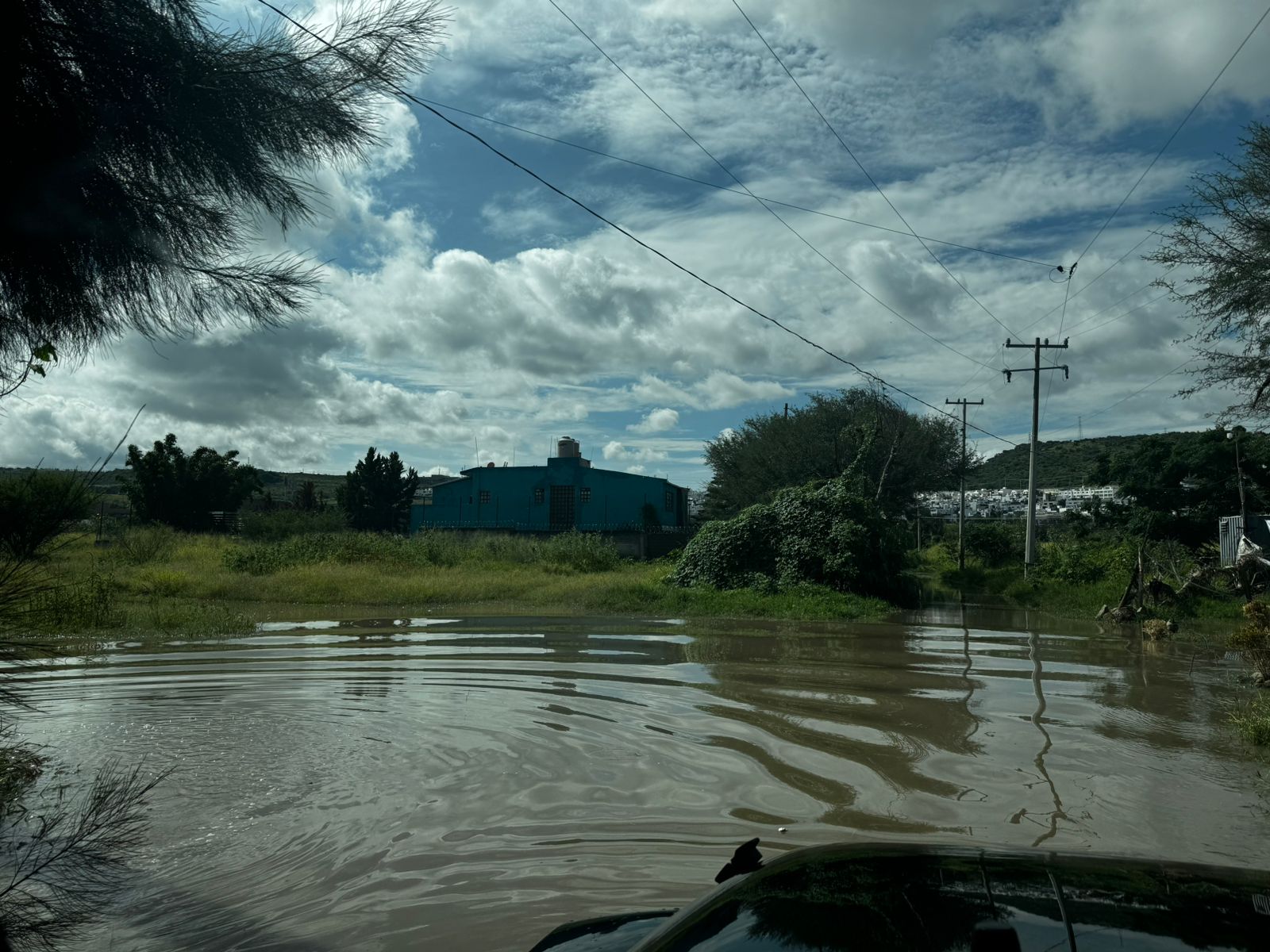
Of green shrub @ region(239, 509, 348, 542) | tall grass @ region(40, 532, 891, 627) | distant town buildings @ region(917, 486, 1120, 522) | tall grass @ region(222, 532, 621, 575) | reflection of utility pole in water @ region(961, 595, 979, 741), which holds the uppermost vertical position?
distant town buildings @ region(917, 486, 1120, 522)

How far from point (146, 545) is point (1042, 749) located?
33444mm

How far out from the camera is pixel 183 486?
53000mm

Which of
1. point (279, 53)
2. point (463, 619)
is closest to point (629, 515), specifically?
point (463, 619)

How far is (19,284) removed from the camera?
184 inches

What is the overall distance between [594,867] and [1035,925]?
469 centimetres

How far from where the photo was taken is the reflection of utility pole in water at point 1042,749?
7.12 m

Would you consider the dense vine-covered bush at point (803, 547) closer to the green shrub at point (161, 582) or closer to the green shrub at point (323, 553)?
the green shrub at point (323, 553)

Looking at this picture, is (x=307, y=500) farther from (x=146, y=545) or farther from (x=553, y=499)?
(x=146, y=545)

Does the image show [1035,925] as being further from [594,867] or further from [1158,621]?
[1158,621]

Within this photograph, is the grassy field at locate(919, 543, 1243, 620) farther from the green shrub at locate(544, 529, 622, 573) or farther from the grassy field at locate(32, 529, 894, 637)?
the green shrub at locate(544, 529, 622, 573)

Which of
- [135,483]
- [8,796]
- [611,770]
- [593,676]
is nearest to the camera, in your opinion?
[8,796]

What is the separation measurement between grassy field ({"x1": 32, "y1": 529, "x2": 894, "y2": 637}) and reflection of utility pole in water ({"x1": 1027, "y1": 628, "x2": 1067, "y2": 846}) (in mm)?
9058

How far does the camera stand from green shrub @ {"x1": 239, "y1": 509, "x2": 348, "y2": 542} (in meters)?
47.4

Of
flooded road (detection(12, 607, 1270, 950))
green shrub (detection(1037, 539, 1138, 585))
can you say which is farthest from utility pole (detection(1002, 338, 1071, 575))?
flooded road (detection(12, 607, 1270, 950))
